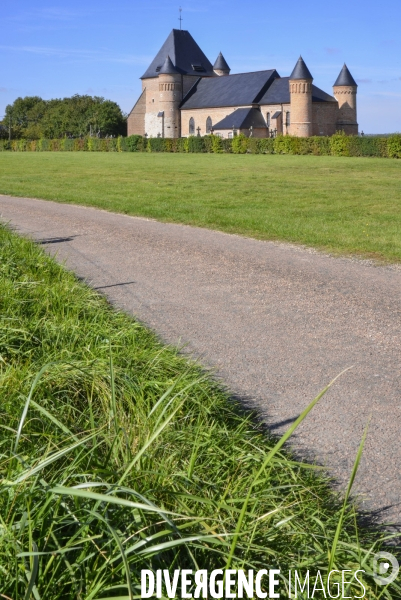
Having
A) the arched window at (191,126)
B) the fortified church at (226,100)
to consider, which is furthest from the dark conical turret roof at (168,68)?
the arched window at (191,126)

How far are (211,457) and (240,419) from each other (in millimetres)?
594

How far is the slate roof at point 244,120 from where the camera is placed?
7712 cm

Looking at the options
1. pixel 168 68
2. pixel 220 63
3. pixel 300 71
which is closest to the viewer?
pixel 300 71

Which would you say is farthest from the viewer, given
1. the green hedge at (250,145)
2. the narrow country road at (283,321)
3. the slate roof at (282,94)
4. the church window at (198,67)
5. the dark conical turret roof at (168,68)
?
the church window at (198,67)


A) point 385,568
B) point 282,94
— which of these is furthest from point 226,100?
point 385,568

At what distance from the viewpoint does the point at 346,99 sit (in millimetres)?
77438

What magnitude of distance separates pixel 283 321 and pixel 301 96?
72861 millimetres

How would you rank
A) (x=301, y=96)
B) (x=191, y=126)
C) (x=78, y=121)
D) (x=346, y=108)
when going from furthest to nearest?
(x=78, y=121), (x=191, y=126), (x=346, y=108), (x=301, y=96)

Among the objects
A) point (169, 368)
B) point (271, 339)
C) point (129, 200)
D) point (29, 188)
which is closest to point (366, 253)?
point (271, 339)

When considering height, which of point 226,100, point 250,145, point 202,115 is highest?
point 226,100

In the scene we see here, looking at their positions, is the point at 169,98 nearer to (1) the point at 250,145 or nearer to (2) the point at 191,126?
(2) the point at 191,126

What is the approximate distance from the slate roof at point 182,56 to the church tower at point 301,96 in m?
18.4

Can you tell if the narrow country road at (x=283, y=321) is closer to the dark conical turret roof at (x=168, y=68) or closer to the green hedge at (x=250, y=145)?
the green hedge at (x=250, y=145)

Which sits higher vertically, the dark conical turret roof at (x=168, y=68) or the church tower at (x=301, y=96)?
the dark conical turret roof at (x=168, y=68)
